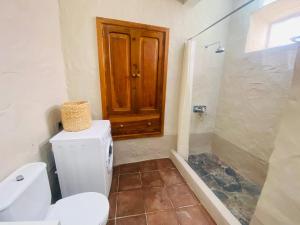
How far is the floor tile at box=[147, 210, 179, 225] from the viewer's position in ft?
4.19

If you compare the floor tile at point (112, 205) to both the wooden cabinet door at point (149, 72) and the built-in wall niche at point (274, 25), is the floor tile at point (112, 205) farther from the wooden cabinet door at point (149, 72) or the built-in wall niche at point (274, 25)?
the built-in wall niche at point (274, 25)

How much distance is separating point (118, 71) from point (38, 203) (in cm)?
150

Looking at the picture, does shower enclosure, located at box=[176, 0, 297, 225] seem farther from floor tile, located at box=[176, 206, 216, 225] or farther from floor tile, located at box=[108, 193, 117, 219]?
floor tile, located at box=[108, 193, 117, 219]

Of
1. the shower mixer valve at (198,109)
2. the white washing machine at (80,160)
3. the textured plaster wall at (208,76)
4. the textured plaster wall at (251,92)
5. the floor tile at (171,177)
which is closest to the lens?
the white washing machine at (80,160)

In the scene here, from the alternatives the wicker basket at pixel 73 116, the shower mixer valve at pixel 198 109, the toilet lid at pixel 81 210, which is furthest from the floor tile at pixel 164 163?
the wicker basket at pixel 73 116

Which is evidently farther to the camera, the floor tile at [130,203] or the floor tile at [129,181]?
the floor tile at [129,181]

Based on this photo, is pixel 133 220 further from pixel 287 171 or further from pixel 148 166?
pixel 287 171

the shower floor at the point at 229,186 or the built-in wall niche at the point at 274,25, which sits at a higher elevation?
the built-in wall niche at the point at 274,25

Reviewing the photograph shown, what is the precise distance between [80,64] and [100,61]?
25 cm

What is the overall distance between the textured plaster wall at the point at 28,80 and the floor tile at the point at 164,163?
1428mm

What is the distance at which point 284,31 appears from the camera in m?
1.59

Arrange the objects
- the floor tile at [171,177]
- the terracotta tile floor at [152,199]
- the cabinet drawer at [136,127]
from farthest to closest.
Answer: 1. the cabinet drawer at [136,127]
2. the floor tile at [171,177]
3. the terracotta tile floor at [152,199]

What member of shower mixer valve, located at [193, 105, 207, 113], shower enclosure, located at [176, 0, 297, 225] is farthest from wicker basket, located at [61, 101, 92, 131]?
shower mixer valve, located at [193, 105, 207, 113]

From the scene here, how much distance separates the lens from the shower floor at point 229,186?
1.41m
